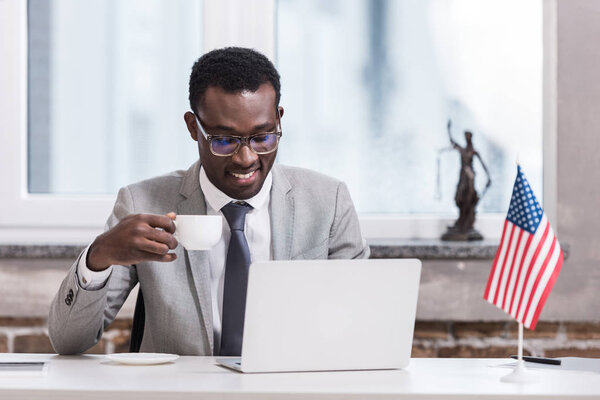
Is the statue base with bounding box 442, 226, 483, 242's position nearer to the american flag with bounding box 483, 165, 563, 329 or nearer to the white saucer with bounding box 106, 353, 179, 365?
the american flag with bounding box 483, 165, 563, 329

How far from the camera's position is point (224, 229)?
1.89 m

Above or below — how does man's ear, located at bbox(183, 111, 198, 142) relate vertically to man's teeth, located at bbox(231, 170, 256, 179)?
above

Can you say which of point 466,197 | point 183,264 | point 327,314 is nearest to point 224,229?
point 183,264

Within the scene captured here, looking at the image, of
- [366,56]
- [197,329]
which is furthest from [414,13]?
[197,329]

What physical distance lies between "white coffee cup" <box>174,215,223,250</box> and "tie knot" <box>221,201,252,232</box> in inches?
15.2

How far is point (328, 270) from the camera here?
4.41 feet

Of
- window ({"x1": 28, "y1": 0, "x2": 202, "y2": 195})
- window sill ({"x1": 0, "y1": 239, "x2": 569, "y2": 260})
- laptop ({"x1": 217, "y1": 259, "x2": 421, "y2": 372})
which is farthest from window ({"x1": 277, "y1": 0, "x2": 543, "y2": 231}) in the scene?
laptop ({"x1": 217, "y1": 259, "x2": 421, "y2": 372})

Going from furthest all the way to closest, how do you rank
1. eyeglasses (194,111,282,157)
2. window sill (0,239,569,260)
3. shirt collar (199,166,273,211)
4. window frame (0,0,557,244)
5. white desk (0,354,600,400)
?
window frame (0,0,557,244) < window sill (0,239,569,260) < shirt collar (199,166,273,211) < eyeglasses (194,111,282,157) < white desk (0,354,600,400)

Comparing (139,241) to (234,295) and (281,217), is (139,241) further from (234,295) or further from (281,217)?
(281,217)

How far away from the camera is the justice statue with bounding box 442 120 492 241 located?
2570 mm

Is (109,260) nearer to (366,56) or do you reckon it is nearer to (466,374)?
(466,374)

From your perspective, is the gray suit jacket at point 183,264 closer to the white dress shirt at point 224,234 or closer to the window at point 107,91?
Result: the white dress shirt at point 224,234

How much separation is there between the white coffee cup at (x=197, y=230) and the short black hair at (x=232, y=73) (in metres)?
0.46

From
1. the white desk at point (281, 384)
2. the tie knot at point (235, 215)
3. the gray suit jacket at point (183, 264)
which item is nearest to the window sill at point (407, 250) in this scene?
the gray suit jacket at point (183, 264)
